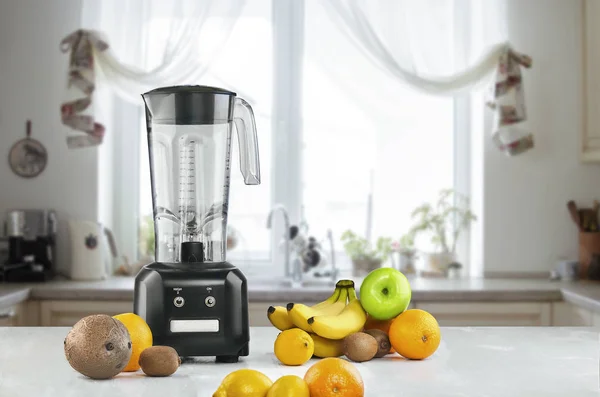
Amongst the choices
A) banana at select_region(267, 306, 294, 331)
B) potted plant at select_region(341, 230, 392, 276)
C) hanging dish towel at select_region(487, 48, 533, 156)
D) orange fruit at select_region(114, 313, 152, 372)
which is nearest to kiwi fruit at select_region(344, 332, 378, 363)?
banana at select_region(267, 306, 294, 331)

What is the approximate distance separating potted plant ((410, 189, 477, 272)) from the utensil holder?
1.67 ft

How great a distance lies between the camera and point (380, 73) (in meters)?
4.17

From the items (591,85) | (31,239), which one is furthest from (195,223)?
(591,85)

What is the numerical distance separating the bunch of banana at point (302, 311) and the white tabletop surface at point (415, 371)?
0.08 metres

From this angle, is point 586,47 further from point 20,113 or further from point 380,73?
point 20,113

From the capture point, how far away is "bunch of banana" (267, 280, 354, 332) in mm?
1601

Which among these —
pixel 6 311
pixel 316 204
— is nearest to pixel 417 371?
pixel 6 311

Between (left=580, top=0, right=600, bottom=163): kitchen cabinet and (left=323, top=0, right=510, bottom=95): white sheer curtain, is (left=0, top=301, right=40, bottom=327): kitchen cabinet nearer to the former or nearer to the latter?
(left=323, top=0, right=510, bottom=95): white sheer curtain

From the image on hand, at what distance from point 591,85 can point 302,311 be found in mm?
2674

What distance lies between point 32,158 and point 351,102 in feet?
5.13

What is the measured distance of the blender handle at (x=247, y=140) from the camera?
1758 mm

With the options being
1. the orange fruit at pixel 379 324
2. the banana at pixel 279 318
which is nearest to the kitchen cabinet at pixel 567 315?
the orange fruit at pixel 379 324

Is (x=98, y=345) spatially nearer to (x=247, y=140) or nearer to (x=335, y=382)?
(x=335, y=382)

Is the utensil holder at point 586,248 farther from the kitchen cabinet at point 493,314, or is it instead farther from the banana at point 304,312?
the banana at point 304,312
